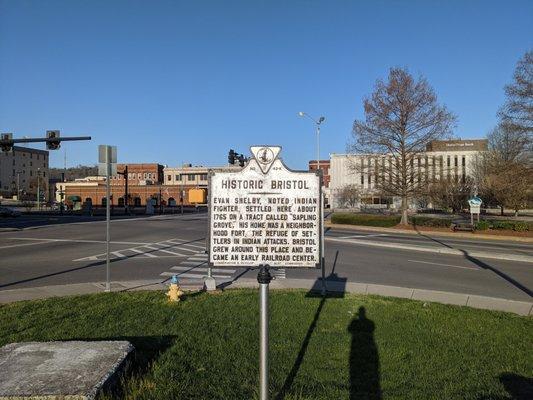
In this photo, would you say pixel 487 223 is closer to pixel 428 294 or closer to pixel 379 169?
pixel 379 169

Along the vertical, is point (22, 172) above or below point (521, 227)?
above

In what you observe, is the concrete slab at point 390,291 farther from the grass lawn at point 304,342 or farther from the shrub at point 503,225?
the shrub at point 503,225

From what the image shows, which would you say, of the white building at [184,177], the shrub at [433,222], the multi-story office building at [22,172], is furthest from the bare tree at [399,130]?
the multi-story office building at [22,172]

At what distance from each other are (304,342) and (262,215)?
2609 mm

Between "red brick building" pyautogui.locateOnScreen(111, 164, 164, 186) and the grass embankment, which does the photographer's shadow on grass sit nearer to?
the grass embankment

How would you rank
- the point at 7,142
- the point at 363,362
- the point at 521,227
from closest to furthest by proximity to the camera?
the point at 363,362, the point at 7,142, the point at 521,227

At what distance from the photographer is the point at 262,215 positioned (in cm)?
431

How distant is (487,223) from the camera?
33750mm

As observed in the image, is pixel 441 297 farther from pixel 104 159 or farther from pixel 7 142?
pixel 7 142

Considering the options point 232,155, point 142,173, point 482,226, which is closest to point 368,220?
point 482,226

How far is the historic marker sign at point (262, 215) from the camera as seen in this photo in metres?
4.29

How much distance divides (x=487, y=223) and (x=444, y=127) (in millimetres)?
8345

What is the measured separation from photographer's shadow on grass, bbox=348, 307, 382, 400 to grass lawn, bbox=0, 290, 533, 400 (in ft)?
0.04

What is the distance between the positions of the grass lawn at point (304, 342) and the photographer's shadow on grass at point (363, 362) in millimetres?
12
